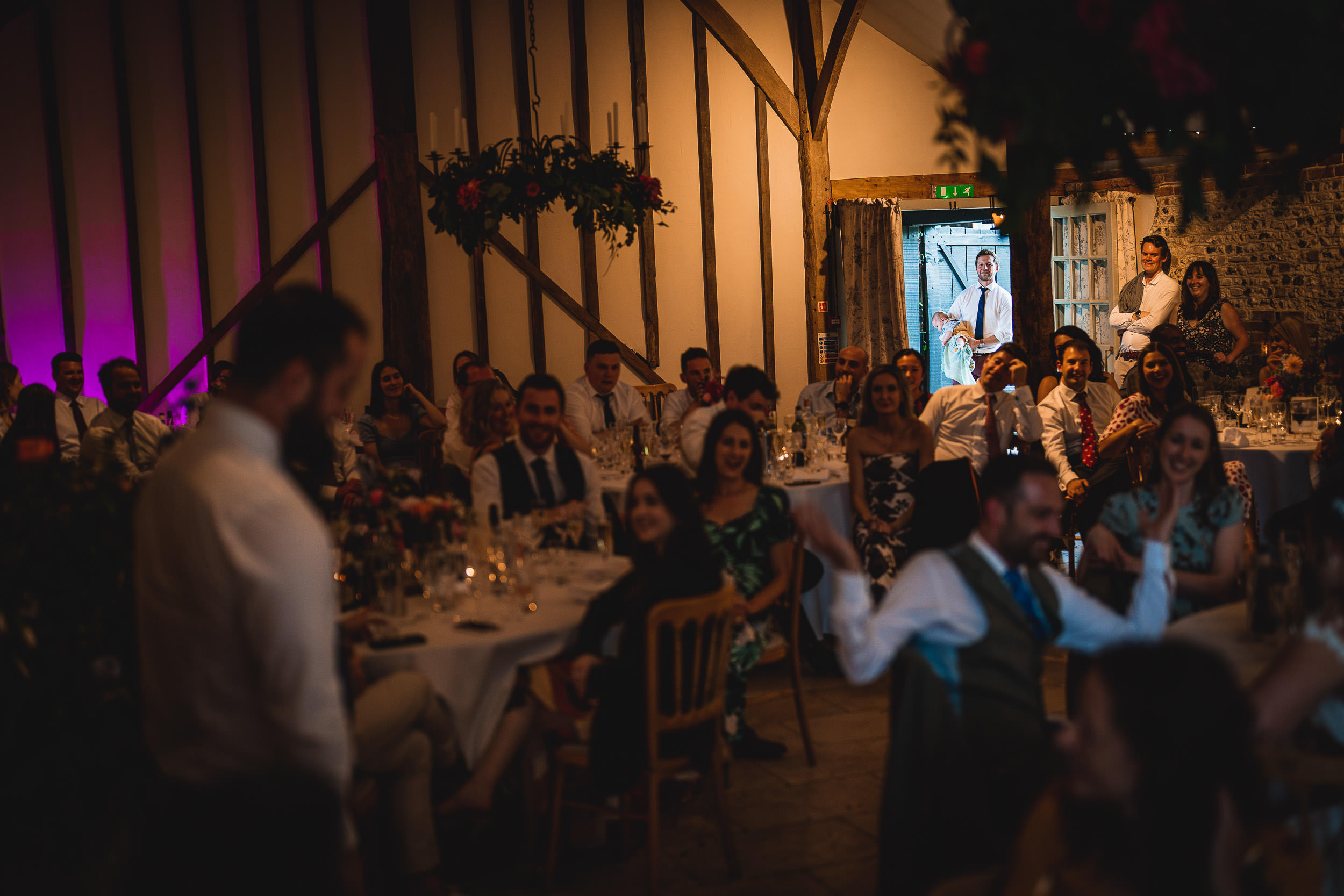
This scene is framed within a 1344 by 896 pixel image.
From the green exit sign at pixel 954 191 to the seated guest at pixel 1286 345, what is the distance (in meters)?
2.69

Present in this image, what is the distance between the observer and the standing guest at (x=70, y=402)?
699 cm

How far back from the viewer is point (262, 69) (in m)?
8.41

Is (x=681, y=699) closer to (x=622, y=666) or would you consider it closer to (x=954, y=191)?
(x=622, y=666)

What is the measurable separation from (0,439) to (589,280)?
453cm

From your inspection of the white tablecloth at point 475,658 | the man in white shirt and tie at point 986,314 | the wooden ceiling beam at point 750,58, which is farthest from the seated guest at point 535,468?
the man in white shirt and tie at point 986,314

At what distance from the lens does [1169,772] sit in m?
1.46

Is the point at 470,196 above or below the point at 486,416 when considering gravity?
above

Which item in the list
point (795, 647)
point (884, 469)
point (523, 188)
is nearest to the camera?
point (795, 647)

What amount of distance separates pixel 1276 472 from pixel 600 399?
370cm

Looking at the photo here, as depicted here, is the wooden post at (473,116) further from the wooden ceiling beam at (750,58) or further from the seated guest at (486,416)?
the seated guest at (486,416)

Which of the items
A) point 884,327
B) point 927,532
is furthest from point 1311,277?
point 927,532

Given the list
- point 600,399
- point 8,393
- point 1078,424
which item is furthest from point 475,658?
point 8,393

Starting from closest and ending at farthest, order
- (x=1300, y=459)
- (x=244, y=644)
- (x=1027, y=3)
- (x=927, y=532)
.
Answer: (x=244, y=644) < (x=1027, y=3) < (x=927, y=532) < (x=1300, y=459)

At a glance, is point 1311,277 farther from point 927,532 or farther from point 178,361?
point 178,361
